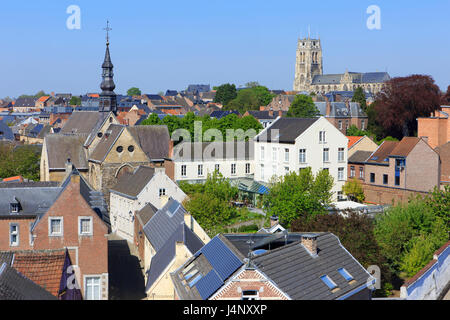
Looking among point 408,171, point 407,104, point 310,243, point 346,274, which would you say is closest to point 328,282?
point 346,274

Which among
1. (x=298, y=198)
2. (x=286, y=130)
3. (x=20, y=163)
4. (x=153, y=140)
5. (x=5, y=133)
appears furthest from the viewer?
(x=5, y=133)

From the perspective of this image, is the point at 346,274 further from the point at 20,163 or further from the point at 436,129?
the point at 20,163

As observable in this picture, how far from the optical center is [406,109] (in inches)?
2874

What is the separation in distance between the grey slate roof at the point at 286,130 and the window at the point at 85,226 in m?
30.3

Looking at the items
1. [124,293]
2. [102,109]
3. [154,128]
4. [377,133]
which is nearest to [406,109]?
[377,133]

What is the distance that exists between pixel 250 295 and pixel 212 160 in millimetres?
38934

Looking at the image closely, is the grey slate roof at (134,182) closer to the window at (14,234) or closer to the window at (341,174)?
the window at (14,234)

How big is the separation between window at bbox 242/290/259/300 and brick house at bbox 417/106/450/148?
4783 centimetres

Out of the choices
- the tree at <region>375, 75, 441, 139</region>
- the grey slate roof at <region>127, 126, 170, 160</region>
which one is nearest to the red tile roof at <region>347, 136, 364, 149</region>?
the tree at <region>375, 75, 441, 139</region>

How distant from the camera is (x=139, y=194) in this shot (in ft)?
149

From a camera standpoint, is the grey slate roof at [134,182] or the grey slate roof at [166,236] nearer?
the grey slate roof at [166,236]

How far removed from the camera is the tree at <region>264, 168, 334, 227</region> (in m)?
39.5

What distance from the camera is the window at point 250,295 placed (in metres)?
18.4

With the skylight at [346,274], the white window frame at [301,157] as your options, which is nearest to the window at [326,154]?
the white window frame at [301,157]
